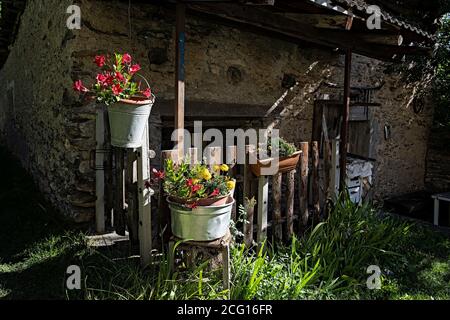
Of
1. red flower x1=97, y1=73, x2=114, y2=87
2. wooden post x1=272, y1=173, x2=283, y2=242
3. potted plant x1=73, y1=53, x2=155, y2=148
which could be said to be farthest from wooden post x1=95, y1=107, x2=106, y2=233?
wooden post x1=272, y1=173, x2=283, y2=242

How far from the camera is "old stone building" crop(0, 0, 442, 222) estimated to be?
3.87 m

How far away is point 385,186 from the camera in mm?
7547

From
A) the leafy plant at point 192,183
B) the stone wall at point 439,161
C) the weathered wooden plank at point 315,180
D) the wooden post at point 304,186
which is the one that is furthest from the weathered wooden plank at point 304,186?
the stone wall at point 439,161

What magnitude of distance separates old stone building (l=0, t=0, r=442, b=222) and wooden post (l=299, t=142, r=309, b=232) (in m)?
1.46

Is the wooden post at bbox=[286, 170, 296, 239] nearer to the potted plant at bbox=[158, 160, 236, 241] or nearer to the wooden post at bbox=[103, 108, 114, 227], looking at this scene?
the potted plant at bbox=[158, 160, 236, 241]

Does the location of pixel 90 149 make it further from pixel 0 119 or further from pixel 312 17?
pixel 0 119

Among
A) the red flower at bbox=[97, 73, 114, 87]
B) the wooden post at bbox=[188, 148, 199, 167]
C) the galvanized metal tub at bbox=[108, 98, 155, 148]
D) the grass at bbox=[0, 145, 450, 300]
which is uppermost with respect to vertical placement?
the red flower at bbox=[97, 73, 114, 87]

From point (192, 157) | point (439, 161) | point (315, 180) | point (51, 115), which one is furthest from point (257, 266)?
point (439, 161)

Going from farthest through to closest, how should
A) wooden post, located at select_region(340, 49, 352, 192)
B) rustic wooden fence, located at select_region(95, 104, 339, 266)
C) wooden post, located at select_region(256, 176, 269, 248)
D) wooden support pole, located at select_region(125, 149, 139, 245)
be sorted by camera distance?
wooden post, located at select_region(340, 49, 352, 192) < wooden post, located at select_region(256, 176, 269, 248) < wooden support pole, located at select_region(125, 149, 139, 245) < rustic wooden fence, located at select_region(95, 104, 339, 266)

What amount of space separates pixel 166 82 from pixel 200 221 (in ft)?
7.23

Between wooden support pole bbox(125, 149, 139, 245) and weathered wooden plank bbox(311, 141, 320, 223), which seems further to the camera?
weathered wooden plank bbox(311, 141, 320, 223)

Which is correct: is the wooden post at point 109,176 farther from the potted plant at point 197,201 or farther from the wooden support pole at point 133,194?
the potted plant at point 197,201

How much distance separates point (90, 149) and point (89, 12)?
1370 mm
